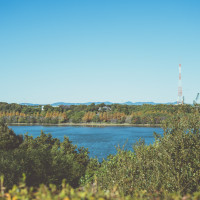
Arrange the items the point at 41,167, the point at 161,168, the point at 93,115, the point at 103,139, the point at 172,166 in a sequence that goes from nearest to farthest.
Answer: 1. the point at 172,166
2. the point at 161,168
3. the point at 41,167
4. the point at 103,139
5. the point at 93,115

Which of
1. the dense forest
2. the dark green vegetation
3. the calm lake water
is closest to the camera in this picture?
the dark green vegetation

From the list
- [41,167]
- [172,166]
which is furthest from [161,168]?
[41,167]

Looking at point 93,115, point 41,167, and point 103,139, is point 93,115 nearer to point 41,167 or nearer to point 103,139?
point 103,139

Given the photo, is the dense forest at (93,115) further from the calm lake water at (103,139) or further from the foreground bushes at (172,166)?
the foreground bushes at (172,166)

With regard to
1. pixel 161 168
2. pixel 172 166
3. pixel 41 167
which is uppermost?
pixel 172 166

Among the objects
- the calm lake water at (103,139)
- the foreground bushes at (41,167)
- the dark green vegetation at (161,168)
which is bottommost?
the calm lake water at (103,139)

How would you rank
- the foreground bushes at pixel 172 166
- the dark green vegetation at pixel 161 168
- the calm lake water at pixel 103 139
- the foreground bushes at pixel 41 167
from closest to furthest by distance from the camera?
the dark green vegetation at pixel 161 168 → the foreground bushes at pixel 172 166 → the foreground bushes at pixel 41 167 → the calm lake water at pixel 103 139

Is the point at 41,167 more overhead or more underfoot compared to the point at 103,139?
more overhead

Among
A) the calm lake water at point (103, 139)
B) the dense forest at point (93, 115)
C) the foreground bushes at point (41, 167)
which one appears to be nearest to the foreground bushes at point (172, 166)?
the foreground bushes at point (41, 167)

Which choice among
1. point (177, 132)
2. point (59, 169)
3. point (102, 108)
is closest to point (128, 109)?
point (102, 108)

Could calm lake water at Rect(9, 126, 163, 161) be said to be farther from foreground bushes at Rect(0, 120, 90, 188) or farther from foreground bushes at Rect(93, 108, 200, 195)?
foreground bushes at Rect(93, 108, 200, 195)

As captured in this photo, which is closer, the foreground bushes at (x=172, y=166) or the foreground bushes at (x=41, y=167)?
the foreground bushes at (x=172, y=166)

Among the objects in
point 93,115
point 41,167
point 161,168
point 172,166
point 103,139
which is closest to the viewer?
point 172,166

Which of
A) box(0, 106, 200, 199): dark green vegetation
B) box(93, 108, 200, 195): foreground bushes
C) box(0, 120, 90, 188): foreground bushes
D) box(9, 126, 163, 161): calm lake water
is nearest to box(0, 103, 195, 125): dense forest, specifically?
box(9, 126, 163, 161): calm lake water
